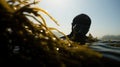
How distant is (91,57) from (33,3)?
0.63 metres

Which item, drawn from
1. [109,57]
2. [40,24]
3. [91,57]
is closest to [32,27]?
[40,24]

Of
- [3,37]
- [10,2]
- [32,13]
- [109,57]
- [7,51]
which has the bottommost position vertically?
[109,57]

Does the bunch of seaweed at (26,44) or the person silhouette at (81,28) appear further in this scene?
the person silhouette at (81,28)

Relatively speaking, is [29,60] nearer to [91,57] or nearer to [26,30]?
[26,30]

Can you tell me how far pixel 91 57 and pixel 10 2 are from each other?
78 centimetres

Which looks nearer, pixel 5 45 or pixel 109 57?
pixel 5 45

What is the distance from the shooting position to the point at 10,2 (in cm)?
173

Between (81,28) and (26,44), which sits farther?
(81,28)

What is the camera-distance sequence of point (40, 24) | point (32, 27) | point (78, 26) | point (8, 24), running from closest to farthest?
point (8, 24)
point (32, 27)
point (40, 24)
point (78, 26)

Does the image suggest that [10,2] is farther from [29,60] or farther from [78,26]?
[78,26]

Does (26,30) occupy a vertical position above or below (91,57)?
above

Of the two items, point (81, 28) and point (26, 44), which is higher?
point (81, 28)

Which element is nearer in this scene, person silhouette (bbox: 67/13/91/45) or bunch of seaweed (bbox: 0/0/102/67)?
bunch of seaweed (bbox: 0/0/102/67)

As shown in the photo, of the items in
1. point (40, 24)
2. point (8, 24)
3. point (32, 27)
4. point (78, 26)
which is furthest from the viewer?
point (78, 26)
